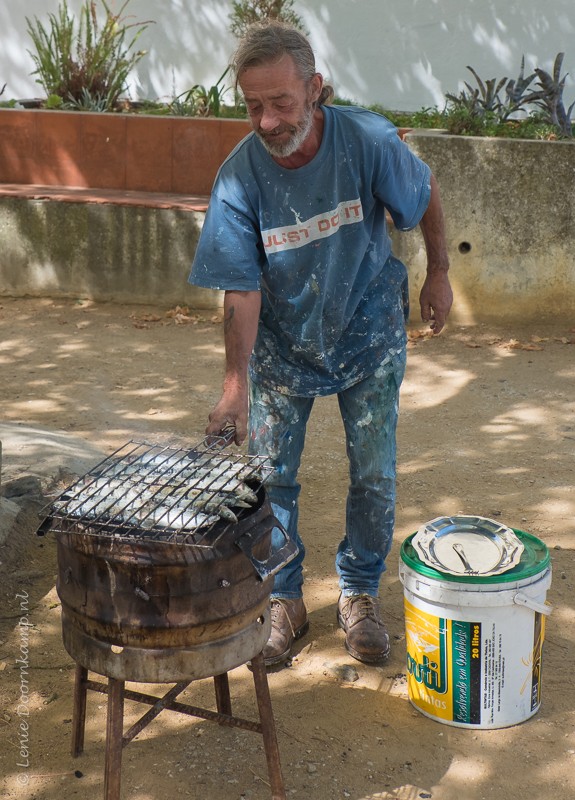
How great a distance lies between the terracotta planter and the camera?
28.7 ft

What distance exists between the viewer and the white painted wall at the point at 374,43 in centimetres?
901

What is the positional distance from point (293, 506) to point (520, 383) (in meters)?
3.43

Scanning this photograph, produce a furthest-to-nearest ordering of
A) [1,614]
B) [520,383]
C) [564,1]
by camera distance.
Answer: [564,1]
[520,383]
[1,614]

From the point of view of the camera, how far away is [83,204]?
8250 mm

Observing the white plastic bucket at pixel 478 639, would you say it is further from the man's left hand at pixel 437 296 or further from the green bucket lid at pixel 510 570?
the man's left hand at pixel 437 296

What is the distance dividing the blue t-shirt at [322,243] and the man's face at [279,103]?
0.42 ft

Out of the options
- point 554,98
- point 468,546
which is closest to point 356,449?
point 468,546

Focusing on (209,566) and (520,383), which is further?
(520,383)

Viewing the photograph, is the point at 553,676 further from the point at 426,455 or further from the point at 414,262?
the point at 414,262

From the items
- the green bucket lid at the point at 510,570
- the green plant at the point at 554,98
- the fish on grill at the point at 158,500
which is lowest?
the green bucket lid at the point at 510,570

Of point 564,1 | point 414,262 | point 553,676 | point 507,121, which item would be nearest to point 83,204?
point 414,262

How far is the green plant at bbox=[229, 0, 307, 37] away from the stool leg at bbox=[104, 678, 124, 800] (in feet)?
25.5

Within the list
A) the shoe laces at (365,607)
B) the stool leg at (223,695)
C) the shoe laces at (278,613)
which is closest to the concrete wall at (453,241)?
the shoe laces at (365,607)

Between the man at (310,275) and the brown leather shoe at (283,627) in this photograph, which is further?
the brown leather shoe at (283,627)
